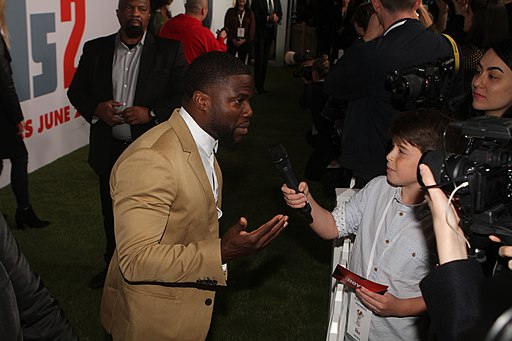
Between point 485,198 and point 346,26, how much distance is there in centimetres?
847

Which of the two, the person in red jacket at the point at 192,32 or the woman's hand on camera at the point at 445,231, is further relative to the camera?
the person in red jacket at the point at 192,32

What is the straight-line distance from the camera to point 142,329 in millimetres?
2281

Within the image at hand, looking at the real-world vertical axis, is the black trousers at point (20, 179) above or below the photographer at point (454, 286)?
below

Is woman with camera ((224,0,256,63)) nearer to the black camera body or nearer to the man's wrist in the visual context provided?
the man's wrist

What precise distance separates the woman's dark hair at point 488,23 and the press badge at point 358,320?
239 cm

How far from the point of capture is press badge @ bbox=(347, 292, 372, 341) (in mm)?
2430

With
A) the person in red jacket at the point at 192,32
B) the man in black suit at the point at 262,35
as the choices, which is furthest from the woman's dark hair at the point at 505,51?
the man in black suit at the point at 262,35

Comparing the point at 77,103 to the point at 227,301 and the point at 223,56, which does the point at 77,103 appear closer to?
the point at 227,301

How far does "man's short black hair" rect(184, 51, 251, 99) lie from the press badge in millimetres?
933

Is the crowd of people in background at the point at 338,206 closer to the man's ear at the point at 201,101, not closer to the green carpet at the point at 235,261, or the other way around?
the man's ear at the point at 201,101

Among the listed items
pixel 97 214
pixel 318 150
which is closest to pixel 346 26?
pixel 318 150

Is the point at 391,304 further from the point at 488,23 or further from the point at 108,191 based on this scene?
the point at 488,23

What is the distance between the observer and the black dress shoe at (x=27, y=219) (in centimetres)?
484

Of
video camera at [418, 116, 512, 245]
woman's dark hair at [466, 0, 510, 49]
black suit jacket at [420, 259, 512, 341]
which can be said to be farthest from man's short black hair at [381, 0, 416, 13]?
black suit jacket at [420, 259, 512, 341]
